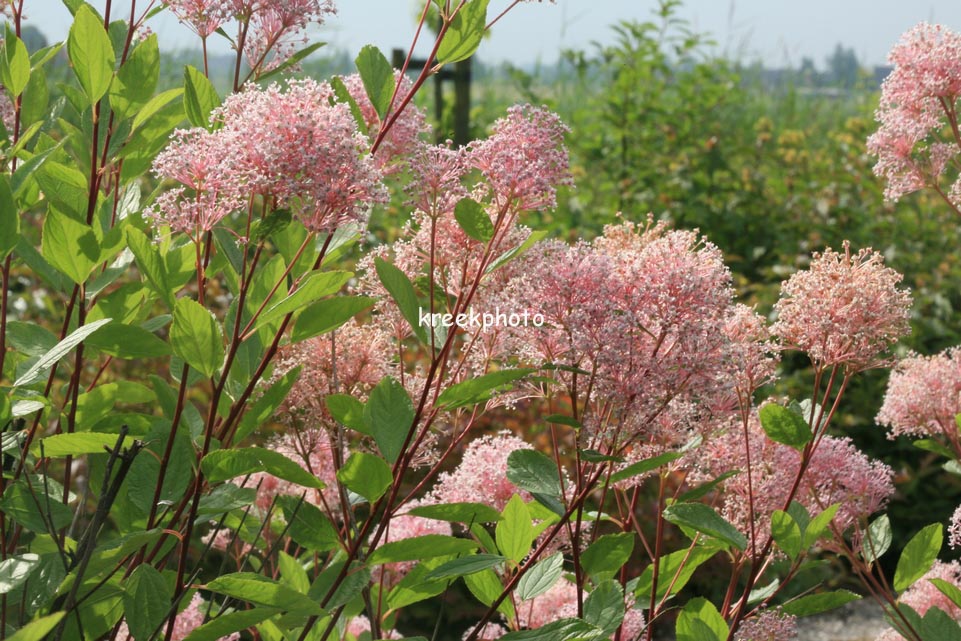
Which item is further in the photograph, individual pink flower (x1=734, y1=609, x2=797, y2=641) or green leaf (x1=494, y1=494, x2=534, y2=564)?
individual pink flower (x1=734, y1=609, x2=797, y2=641)

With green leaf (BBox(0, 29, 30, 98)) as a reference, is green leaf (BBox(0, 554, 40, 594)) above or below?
below

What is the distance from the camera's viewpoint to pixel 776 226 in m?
6.27

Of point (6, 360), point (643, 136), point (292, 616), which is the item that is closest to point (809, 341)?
point (292, 616)

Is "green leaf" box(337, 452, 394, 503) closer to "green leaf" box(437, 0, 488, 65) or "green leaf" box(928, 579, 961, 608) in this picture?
"green leaf" box(437, 0, 488, 65)

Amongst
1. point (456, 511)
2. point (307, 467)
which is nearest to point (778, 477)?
point (456, 511)

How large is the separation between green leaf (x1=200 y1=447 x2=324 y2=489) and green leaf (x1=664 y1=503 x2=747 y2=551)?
0.40m

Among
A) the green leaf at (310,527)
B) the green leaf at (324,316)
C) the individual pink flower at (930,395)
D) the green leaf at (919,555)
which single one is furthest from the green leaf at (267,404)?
the individual pink flower at (930,395)

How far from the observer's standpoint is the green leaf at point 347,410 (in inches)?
41.9

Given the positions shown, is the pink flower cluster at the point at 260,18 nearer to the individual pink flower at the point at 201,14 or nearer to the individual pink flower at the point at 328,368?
the individual pink flower at the point at 201,14

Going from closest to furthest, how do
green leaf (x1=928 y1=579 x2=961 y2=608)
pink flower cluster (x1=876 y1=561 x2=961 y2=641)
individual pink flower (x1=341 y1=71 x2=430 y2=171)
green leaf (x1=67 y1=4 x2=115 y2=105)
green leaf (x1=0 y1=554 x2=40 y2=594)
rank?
green leaf (x1=0 y1=554 x2=40 y2=594), green leaf (x1=67 y1=4 x2=115 y2=105), individual pink flower (x1=341 y1=71 x2=430 y2=171), green leaf (x1=928 y1=579 x2=961 y2=608), pink flower cluster (x1=876 y1=561 x2=961 y2=641)

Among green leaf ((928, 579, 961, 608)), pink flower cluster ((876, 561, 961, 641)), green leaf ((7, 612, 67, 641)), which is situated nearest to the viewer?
green leaf ((7, 612, 67, 641))

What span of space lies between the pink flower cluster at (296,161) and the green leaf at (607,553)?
44 centimetres

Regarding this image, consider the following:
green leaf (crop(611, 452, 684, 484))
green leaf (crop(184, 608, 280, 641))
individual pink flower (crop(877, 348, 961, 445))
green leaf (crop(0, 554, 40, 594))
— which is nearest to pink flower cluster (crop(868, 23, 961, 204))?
individual pink flower (crop(877, 348, 961, 445))

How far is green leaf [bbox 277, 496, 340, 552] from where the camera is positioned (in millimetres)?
1155
